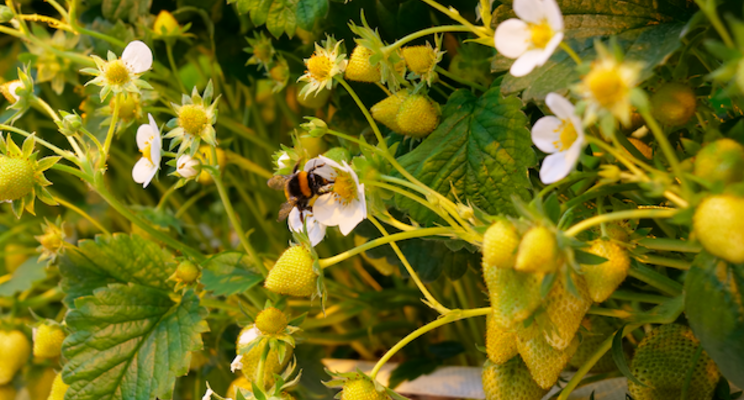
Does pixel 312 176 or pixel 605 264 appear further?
pixel 312 176

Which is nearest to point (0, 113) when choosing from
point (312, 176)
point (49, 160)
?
point (49, 160)

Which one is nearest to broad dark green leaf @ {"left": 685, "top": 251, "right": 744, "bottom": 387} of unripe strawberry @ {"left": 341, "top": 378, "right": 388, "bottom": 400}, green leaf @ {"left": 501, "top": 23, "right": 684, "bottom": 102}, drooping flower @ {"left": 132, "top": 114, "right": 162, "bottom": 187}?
green leaf @ {"left": 501, "top": 23, "right": 684, "bottom": 102}

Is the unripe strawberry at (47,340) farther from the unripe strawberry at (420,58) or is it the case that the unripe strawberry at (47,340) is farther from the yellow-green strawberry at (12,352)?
the unripe strawberry at (420,58)

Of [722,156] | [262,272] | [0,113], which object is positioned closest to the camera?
[722,156]

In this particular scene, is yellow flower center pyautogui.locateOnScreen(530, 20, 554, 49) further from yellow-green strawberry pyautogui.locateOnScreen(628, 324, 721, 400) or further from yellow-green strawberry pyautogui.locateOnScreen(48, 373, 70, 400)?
yellow-green strawberry pyautogui.locateOnScreen(48, 373, 70, 400)

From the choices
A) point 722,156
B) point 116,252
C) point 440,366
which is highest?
point 722,156

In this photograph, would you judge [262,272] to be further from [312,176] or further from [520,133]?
[520,133]

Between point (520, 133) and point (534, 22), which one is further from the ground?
point (534, 22)
